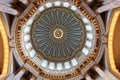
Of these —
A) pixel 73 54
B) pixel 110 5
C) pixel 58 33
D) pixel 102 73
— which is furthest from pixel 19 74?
pixel 58 33

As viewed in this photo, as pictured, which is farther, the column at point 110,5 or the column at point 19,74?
the column at point 19,74

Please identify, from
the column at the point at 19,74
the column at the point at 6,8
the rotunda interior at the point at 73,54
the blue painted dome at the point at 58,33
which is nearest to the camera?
the column at the point at 6,8

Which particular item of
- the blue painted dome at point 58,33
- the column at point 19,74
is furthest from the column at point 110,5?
the blue painted dome at point 58,33

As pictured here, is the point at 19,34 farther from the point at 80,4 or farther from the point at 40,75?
the point at 80,4

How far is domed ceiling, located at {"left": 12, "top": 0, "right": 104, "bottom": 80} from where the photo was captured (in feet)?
86.6

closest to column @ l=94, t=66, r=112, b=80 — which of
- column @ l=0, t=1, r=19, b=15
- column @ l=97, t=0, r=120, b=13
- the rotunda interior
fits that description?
the rotunda interior

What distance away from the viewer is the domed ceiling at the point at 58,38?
26391 mm

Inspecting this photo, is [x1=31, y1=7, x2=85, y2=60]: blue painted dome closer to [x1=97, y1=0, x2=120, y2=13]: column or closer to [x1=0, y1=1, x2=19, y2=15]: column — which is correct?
[x1=0, y1=1, x2=19, y2=15]: column

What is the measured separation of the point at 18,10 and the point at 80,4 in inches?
267

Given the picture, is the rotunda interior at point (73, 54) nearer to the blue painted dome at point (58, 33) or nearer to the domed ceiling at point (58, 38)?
the domed ceiling at point (58, 38)

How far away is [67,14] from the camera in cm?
3497

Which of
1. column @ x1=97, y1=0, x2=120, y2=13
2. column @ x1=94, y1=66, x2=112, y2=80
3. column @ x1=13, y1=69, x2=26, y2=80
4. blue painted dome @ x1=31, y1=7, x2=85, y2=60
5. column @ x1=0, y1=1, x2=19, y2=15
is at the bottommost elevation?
column @ x1=94, y1=66, x2=112, y2=80

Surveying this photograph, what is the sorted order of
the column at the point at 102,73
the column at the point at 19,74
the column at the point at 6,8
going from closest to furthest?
the column at the point at 6,8
the column at the point at 102,73
the column at the point at 19,74

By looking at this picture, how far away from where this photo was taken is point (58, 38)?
37.3 metres
